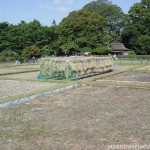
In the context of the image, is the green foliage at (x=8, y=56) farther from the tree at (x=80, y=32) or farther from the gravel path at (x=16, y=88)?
the gravel path at (x=16, y=88)

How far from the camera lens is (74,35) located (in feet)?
174

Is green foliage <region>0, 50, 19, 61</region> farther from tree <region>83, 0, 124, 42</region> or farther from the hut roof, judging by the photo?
tree <region>83, 0, 124, 42</region>

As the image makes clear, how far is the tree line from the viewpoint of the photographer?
163 feet

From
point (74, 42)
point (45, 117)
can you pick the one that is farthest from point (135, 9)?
point (45, 117)

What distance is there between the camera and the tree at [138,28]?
5332cm

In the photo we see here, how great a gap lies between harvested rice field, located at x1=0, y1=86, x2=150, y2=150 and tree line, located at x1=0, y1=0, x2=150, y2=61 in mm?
37445

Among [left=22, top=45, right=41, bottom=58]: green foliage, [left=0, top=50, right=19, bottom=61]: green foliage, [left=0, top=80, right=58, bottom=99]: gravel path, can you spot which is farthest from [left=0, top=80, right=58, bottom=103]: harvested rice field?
[left=22, top=45, right=41, bottom=58]: green foliage

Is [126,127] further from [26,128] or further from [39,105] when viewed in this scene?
[39,105]

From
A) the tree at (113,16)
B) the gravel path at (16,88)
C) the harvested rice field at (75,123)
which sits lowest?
the harvested rice field at (75,123)

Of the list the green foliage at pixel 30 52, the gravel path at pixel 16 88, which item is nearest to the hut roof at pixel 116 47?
the green foliage at pixel 30 52

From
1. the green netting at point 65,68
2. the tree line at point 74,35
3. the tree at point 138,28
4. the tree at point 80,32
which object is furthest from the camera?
the tree at point 138,28

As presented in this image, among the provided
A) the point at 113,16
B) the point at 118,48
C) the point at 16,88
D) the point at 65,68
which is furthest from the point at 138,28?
the point at 16,88

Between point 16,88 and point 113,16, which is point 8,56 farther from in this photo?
point 16,88

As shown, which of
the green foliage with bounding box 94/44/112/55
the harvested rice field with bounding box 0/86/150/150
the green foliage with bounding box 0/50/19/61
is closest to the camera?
the harvested rice field with bounding box 0/86/150/150
